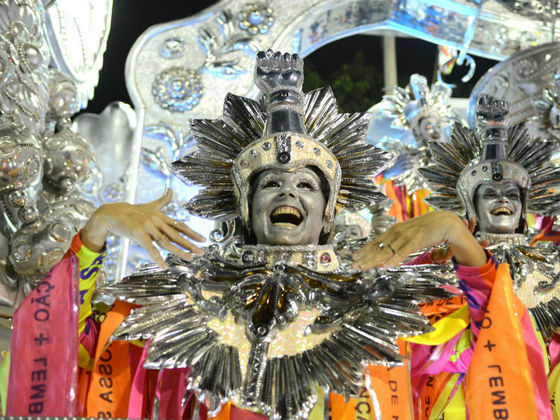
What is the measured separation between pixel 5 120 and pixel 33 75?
0.27 meters

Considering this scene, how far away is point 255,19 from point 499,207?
226 centimetres

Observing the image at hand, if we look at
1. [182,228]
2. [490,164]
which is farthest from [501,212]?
[182,228]

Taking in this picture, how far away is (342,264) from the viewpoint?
2.83 metres

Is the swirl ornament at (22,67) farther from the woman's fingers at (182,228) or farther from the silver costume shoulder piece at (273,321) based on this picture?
the woman's fingers at (182,228)

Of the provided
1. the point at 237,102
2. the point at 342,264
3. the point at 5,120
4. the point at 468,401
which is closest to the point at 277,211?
the point at 342,264

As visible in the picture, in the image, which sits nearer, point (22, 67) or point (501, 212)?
point (501, 212)

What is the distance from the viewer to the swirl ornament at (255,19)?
522cm

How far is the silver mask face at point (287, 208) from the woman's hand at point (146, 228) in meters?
0.33

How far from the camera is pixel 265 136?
2895 mm

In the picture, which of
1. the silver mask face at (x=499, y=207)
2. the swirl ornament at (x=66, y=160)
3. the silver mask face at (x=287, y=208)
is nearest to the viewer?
the silver mask face at (x=287, y=208)

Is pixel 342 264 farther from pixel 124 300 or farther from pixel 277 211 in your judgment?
pixel 124 300

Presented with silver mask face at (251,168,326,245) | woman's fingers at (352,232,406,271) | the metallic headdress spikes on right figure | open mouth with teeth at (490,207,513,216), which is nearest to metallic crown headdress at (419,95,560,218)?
the metallic headdress spikes on right figure

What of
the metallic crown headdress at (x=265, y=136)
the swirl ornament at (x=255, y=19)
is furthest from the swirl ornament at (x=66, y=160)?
the swirl ornament at (x=255, y=19)

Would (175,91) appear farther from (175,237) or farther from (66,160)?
(175,237)
